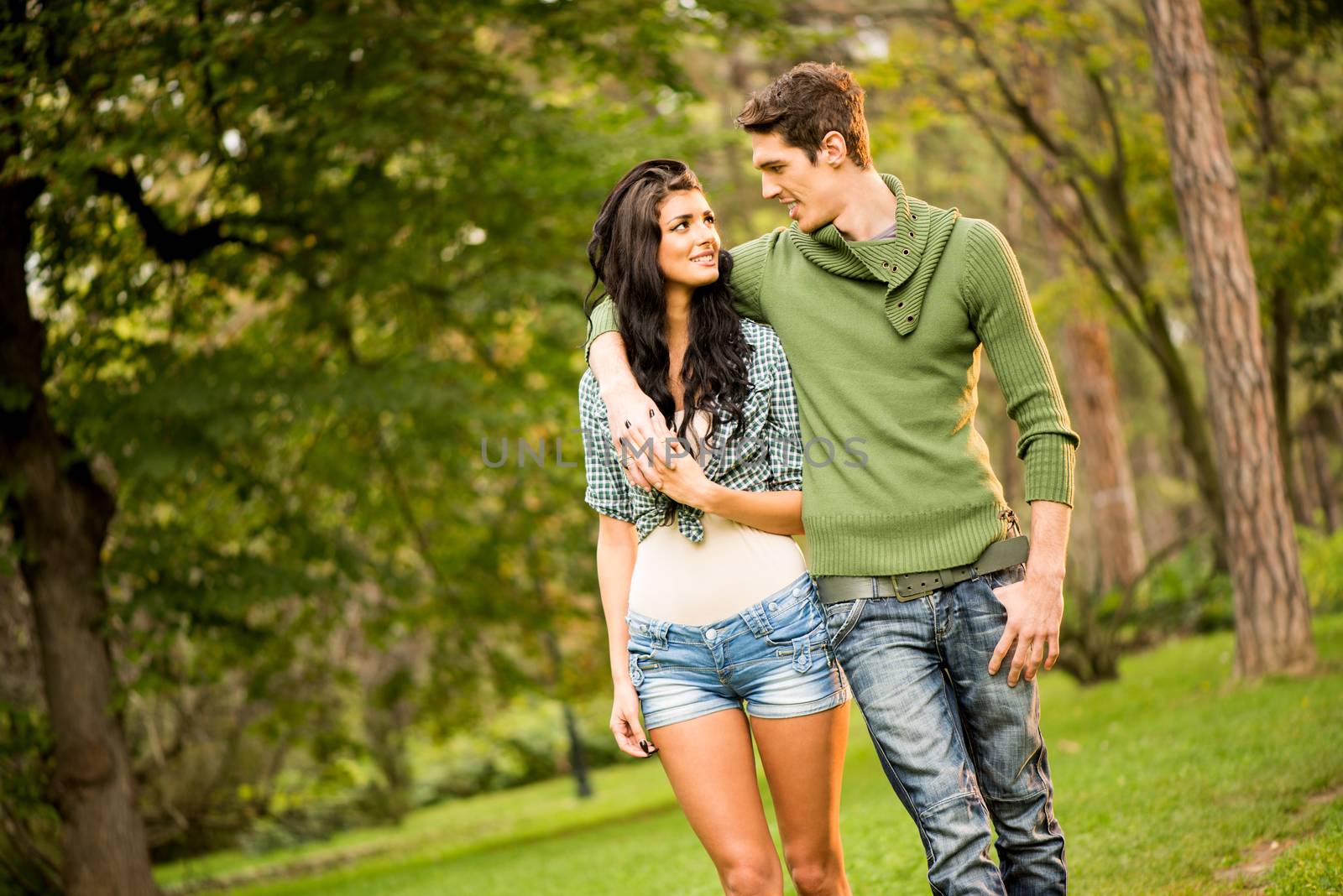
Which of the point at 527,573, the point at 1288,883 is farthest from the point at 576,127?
the point at 1288,883

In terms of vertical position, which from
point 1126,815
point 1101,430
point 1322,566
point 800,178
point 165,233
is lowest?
point 1101,430

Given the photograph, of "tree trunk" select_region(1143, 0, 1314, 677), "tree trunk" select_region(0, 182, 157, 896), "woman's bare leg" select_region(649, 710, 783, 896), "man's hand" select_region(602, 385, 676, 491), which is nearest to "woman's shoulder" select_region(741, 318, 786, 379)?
"man's hand" select_region(602, 385, 676, 491)

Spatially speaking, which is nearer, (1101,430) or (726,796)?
(726,796)

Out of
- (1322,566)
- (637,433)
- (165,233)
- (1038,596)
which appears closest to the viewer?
(1038,596)

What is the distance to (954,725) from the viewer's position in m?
2.69

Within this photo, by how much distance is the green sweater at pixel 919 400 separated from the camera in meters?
2.67

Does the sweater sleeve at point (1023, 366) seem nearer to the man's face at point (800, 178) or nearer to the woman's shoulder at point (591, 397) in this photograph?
the man's face at point (800, 178)

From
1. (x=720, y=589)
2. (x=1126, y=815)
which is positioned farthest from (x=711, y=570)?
(x=1126, y=815)

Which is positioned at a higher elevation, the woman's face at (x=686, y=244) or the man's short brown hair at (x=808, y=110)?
the man's short brown hair at (x=808, y=110)

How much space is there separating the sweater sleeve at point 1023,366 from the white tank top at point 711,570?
1.88ft

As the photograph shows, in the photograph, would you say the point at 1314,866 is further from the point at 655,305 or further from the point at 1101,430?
the point at 1101,430

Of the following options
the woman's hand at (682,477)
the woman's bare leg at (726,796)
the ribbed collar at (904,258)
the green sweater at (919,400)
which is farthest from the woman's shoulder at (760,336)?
the woman's bare leg at (726,796)

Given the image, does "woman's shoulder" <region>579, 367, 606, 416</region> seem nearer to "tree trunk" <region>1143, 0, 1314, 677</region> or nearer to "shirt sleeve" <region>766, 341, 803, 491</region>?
"shirt sleeve" <region>766, 341, 803, 491</region>

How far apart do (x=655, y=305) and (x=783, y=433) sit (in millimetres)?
428
